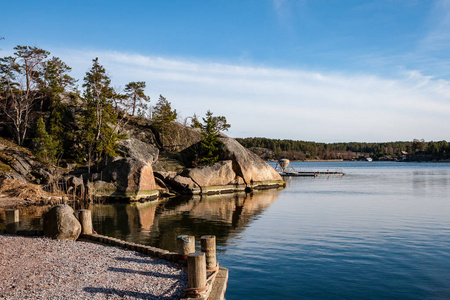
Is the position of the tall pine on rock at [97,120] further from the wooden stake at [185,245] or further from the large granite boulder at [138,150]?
the wooden stake at [185,245]

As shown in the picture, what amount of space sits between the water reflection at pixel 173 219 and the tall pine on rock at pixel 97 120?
13.3 metres

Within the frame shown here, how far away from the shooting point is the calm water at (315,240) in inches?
509

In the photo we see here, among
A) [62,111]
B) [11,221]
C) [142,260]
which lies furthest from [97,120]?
[142,260]

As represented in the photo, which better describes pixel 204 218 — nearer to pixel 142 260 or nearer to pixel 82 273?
pixel 142 260

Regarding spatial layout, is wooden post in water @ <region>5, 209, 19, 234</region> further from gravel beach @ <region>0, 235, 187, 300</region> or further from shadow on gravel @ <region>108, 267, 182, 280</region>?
shadow on gravel @ <region>108, 267, 182, 280</region>

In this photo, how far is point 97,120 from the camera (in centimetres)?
4803

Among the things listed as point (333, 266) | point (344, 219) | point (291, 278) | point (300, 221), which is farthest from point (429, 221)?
point (291, 278)

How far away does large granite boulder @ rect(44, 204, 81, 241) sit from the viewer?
1470 centimetres

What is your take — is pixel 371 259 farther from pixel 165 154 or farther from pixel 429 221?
pixel 165 154

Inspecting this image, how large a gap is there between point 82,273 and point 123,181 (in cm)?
2779

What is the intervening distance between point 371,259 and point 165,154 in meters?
41.2

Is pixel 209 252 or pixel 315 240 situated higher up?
pixel 209 252

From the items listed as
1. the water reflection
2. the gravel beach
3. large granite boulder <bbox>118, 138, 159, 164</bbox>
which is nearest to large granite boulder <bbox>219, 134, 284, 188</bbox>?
large granite boulder <bbox>118, 138, 159, 164</bbox>

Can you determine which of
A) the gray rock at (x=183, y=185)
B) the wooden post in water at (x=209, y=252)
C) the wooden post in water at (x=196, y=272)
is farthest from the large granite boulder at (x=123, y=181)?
the wooden post in water at (x=196, y=272)
